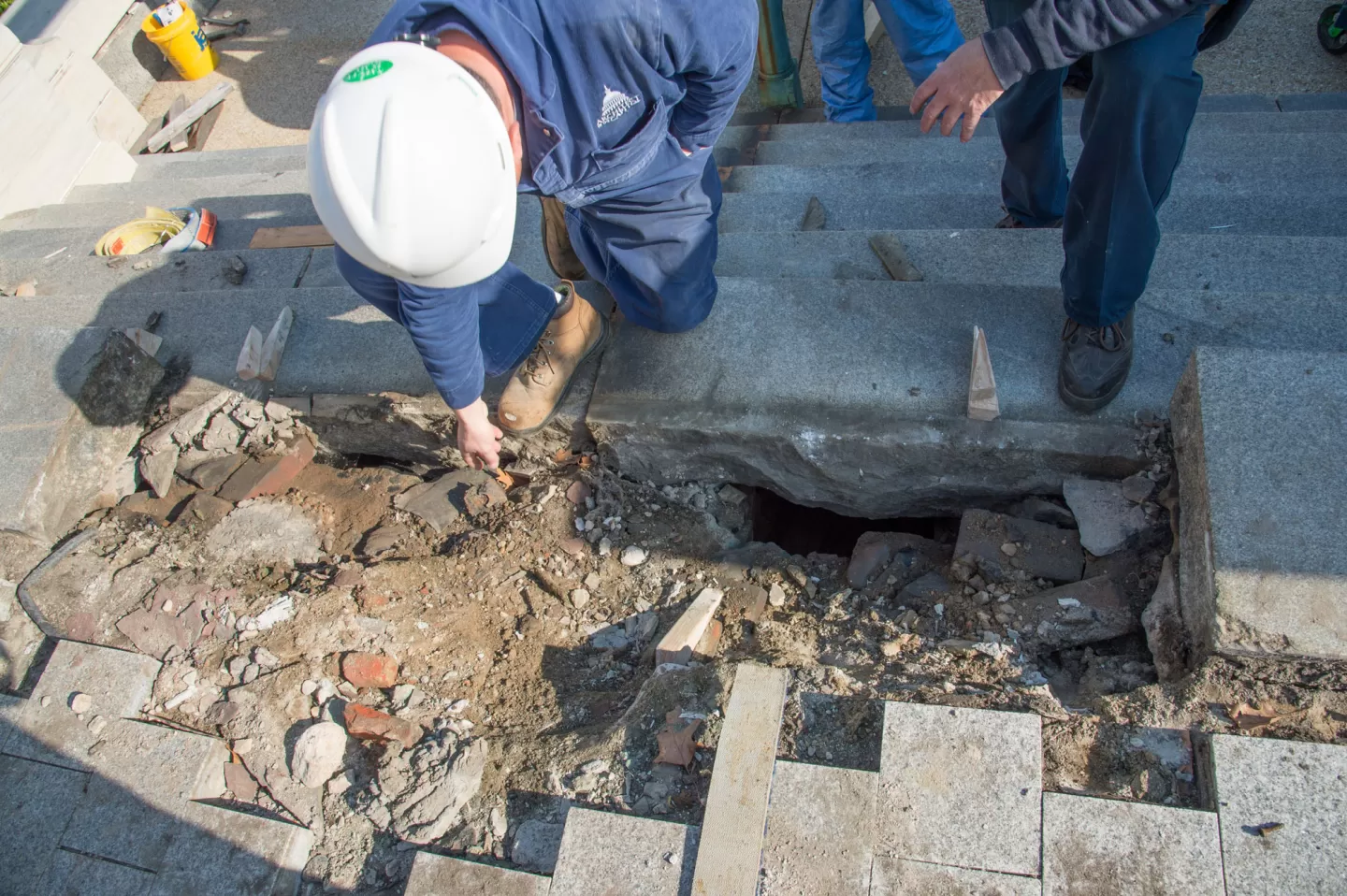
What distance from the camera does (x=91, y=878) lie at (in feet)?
6.73

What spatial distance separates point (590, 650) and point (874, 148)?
3443 mm

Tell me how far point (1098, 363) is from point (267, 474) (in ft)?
9.01

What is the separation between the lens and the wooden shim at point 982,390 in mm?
2396

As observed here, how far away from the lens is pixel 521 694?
2.36 m

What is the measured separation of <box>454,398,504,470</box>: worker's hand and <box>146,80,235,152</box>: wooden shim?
17.7 feet

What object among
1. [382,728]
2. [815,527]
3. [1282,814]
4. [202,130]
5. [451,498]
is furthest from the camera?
[202,130]

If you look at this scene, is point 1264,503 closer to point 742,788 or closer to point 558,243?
point 742,788

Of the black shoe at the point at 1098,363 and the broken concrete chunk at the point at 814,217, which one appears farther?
the broken concrete chunk at the point at 814,217

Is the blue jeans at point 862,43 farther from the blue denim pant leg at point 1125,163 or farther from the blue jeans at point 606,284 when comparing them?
the blue denim pant leg at point 1125,163

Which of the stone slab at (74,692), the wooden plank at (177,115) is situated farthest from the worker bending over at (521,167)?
the wooden plank at (177,115)

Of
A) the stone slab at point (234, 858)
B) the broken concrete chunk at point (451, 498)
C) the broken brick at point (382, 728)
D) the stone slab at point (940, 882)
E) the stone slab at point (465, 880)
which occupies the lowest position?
the broken concrete chunk at point (451, 498)

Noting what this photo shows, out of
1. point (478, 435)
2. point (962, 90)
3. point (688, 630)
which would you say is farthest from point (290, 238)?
point (962, 90)

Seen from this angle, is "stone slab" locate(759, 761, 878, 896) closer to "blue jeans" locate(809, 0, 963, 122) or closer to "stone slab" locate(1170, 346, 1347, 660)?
"stone slab" locate(1170, 346, 1347, 660)

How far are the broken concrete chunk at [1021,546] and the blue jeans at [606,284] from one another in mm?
1134
